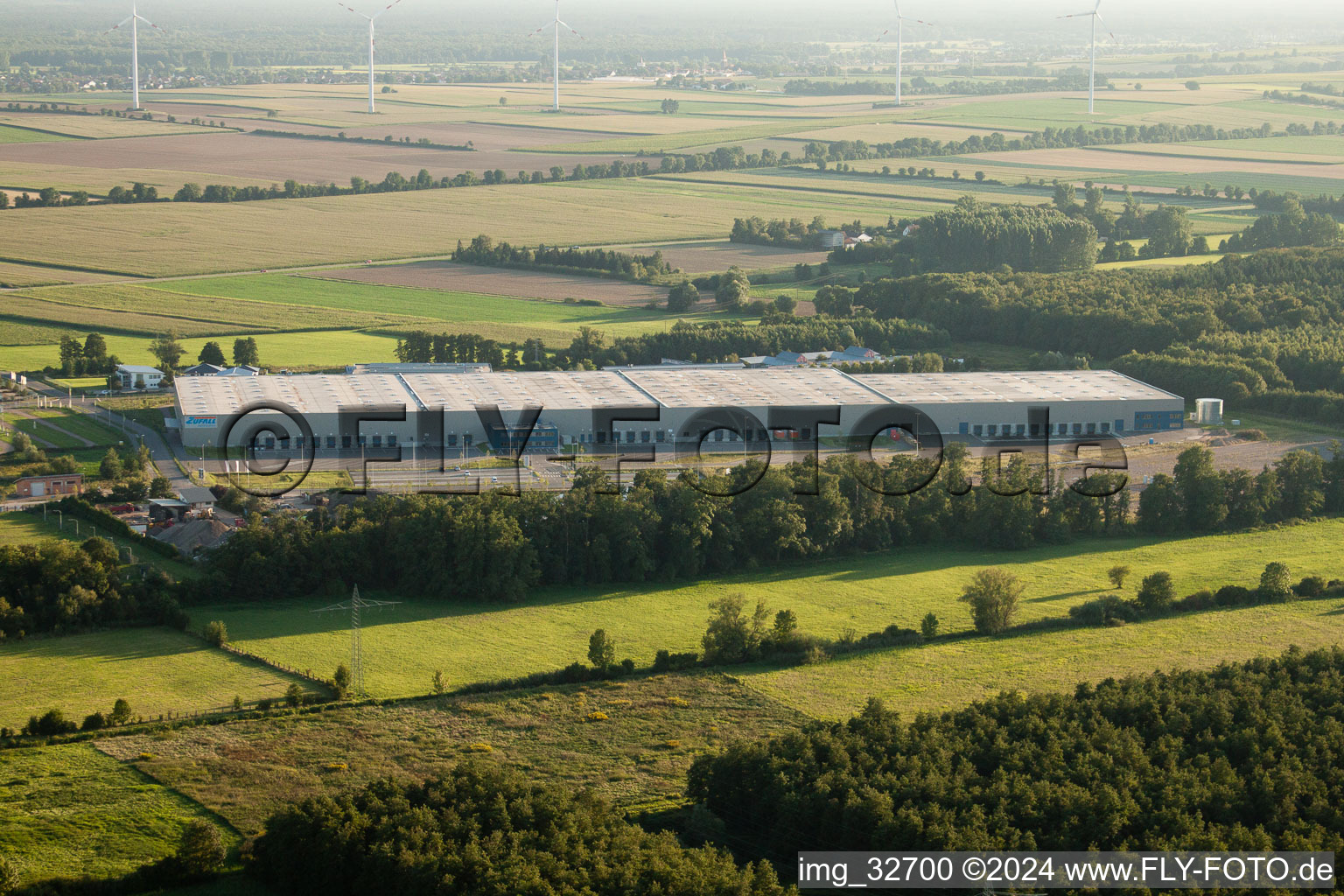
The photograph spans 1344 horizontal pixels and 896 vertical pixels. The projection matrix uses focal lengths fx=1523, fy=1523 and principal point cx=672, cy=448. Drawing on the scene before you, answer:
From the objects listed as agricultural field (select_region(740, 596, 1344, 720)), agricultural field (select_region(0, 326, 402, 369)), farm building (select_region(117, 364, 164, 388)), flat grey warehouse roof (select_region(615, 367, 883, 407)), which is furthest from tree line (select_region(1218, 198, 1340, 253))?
farm building (select_region(117, 364, 164, 388))

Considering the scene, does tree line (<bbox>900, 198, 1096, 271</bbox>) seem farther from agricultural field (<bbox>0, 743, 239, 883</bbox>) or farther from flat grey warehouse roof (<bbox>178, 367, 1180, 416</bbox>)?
agricultural field (<bbox>0, 743, 239, 883</bbox>)

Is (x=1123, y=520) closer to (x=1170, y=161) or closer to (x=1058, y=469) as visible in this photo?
(x=1058, y=469)

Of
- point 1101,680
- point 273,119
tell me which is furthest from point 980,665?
point 273,119

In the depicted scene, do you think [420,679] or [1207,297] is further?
[1207,297]

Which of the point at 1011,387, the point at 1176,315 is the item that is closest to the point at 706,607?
the point at 1011,387

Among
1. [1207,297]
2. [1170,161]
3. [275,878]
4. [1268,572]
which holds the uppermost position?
[1170,161]

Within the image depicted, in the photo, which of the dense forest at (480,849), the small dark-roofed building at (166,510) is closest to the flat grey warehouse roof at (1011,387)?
the small dark-roofed building at (166,510)

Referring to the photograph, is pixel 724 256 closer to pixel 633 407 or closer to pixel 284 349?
pixel 284 349
